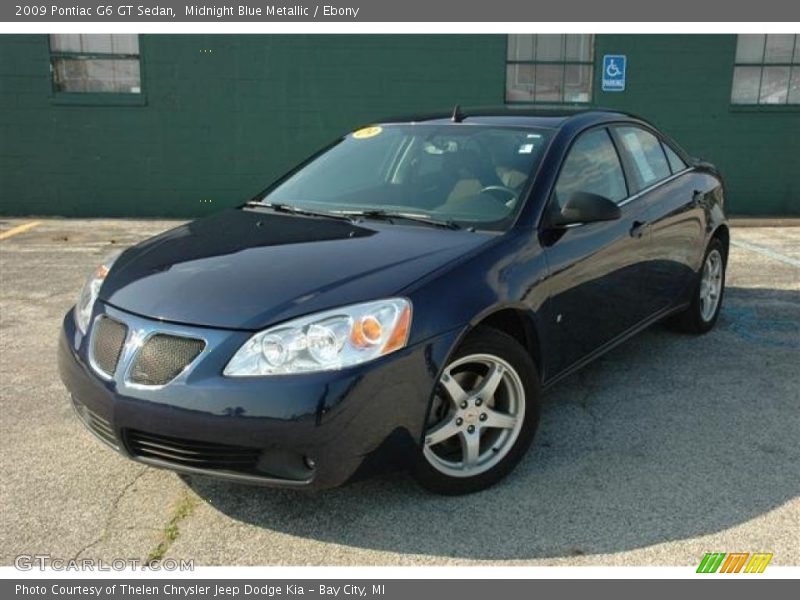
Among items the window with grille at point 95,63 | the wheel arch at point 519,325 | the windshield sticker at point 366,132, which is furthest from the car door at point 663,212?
the window with grille at point 95,63

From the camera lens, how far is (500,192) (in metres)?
3.71

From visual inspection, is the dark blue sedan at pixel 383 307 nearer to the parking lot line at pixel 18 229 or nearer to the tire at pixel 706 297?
the tire at pixel 706 297

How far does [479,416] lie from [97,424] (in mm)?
1510

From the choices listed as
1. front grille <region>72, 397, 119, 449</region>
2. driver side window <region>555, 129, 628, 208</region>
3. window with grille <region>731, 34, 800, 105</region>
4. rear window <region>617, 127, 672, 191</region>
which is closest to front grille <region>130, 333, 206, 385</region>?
front grille <region>72, 397, 119, 449</region>

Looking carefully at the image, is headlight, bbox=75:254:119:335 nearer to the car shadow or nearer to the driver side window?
the car shadow

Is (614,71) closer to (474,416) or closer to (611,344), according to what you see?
(611,344)

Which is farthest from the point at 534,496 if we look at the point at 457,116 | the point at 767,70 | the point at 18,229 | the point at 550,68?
the point at 767,70

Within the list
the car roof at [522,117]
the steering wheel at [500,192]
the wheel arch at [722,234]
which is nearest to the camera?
the steering wheel at [500,192]

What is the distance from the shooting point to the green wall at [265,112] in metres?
10.4

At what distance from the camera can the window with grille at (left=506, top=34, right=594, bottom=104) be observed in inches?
411

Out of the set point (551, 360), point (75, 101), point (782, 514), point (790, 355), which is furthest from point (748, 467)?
point (75, 101)
